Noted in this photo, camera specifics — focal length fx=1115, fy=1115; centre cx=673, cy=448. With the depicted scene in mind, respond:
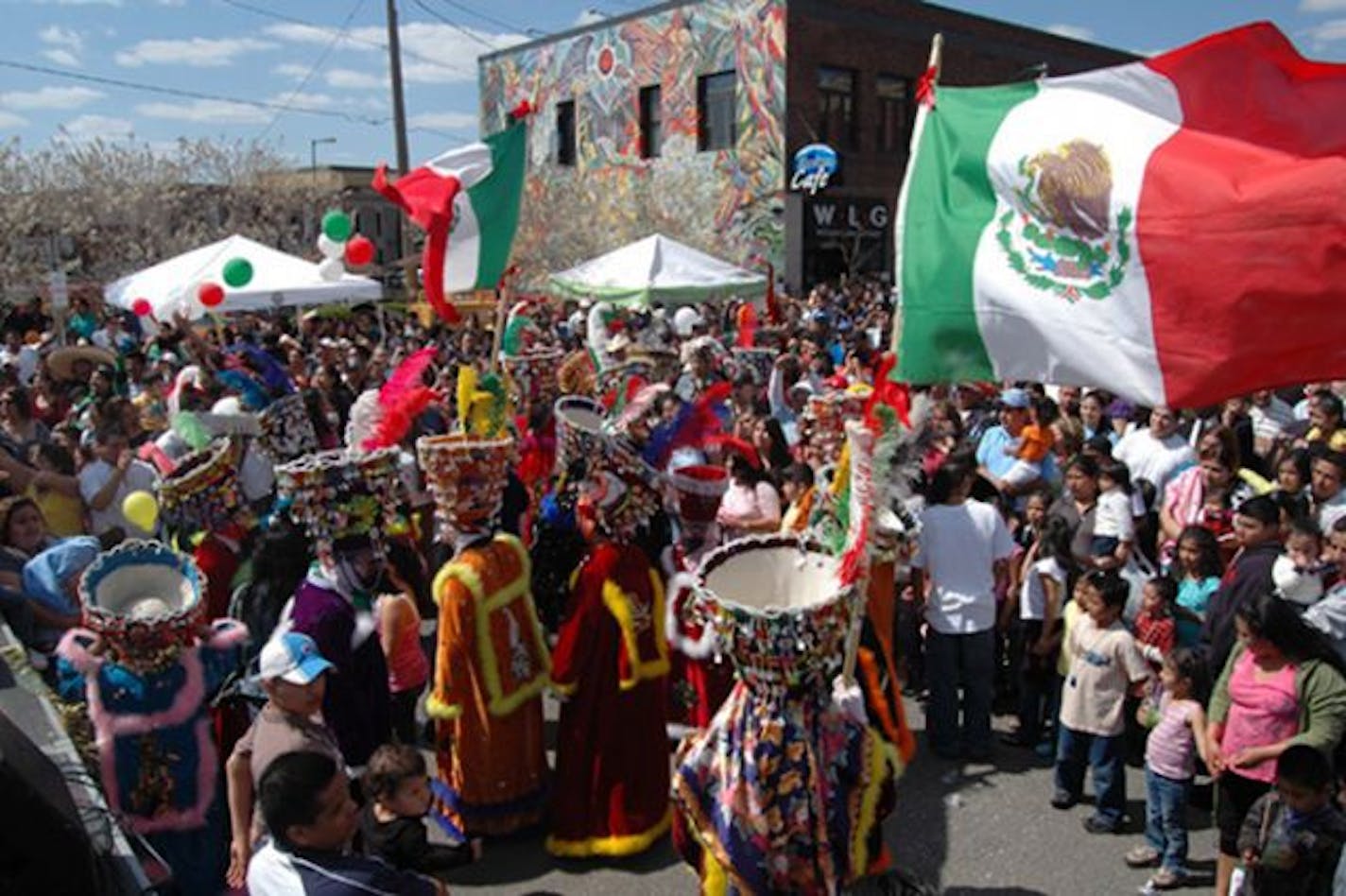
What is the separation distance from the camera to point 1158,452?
7523 millimetres

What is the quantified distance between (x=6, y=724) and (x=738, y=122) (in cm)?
2816

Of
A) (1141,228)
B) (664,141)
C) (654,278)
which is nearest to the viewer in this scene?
(1141,228)

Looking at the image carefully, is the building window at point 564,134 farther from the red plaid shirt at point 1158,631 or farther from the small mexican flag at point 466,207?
the red plaid shirt at point 1158,631

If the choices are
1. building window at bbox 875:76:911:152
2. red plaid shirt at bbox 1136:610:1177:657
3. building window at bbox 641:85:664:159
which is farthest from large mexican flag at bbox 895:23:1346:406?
building window at bbox 641:85:664:159

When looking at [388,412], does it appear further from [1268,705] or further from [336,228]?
[336,228]

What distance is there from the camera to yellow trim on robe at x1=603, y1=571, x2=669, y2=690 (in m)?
5.02

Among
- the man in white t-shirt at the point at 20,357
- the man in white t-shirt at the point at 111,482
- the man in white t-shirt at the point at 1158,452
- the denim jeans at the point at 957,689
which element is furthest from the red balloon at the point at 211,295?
the man in white t-shirt at the point at 1158,452

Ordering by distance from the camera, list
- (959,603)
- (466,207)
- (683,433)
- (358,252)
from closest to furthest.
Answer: (959,603)
(683,433)
(466,207)
(358,252)

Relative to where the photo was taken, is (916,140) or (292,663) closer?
(292,663)

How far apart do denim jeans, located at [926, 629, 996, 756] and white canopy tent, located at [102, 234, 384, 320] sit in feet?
30.8

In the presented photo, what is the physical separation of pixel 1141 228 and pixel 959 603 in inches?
99.4

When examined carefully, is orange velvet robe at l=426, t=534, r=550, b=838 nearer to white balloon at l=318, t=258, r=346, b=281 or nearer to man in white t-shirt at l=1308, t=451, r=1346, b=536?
man in white t-shirt at l=1308, t=451, r=1346, b=536

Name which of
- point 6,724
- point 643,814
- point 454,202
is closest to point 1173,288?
point 643,814

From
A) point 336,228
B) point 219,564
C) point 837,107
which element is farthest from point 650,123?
point 219,564
